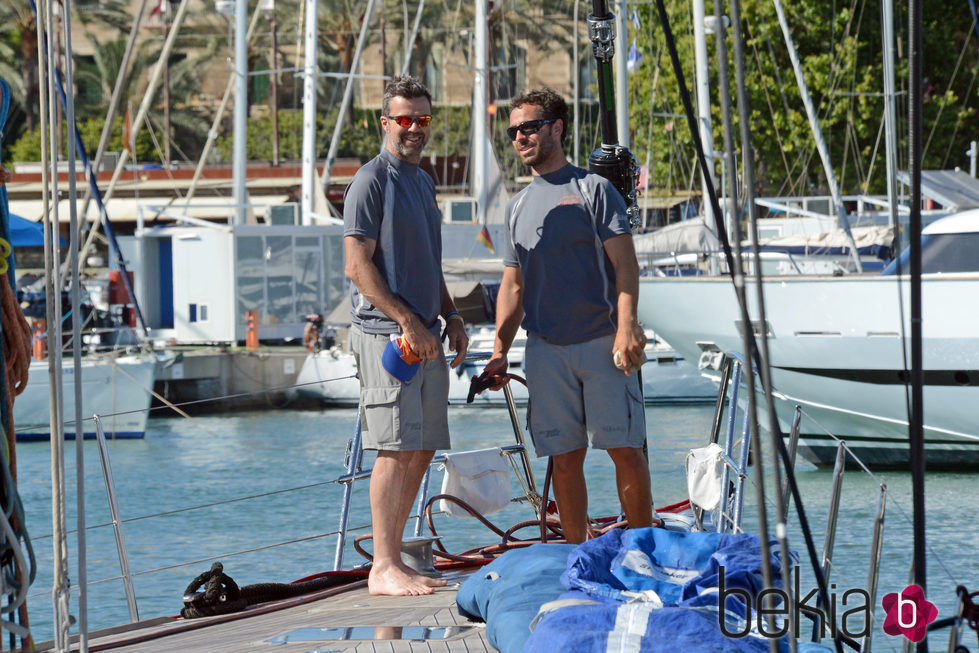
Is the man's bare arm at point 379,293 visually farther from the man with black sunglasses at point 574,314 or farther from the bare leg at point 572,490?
the bare leg at point 572,490

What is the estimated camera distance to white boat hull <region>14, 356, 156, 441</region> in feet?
59.8

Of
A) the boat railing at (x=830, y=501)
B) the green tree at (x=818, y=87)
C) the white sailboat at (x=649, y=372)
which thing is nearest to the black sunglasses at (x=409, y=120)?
the boat railing at (x=830, y=501)

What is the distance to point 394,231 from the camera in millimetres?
4812

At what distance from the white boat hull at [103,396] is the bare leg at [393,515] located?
1348cm

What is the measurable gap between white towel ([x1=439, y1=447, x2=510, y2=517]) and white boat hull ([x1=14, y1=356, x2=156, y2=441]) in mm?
12756

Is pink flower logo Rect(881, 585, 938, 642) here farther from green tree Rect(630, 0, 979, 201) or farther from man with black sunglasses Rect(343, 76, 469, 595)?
green tree Rect(630, 0, 979, 201)

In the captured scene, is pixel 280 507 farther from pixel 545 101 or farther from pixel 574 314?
pixel 545 101

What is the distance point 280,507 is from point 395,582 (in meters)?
9.42

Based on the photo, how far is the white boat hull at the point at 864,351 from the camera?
39.5 feet

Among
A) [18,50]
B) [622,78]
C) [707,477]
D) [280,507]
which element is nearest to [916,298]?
[707,477]

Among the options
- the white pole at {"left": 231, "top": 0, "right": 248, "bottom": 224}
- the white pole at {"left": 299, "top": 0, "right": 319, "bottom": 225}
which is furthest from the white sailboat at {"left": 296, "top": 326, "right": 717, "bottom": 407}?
the white pole at {"left": 231, "top": 0, "right": 248, "bottom": 224}

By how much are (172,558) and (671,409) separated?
10.7 metres

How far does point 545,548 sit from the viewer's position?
4539mm

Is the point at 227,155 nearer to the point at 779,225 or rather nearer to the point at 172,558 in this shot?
the point at 779,225
